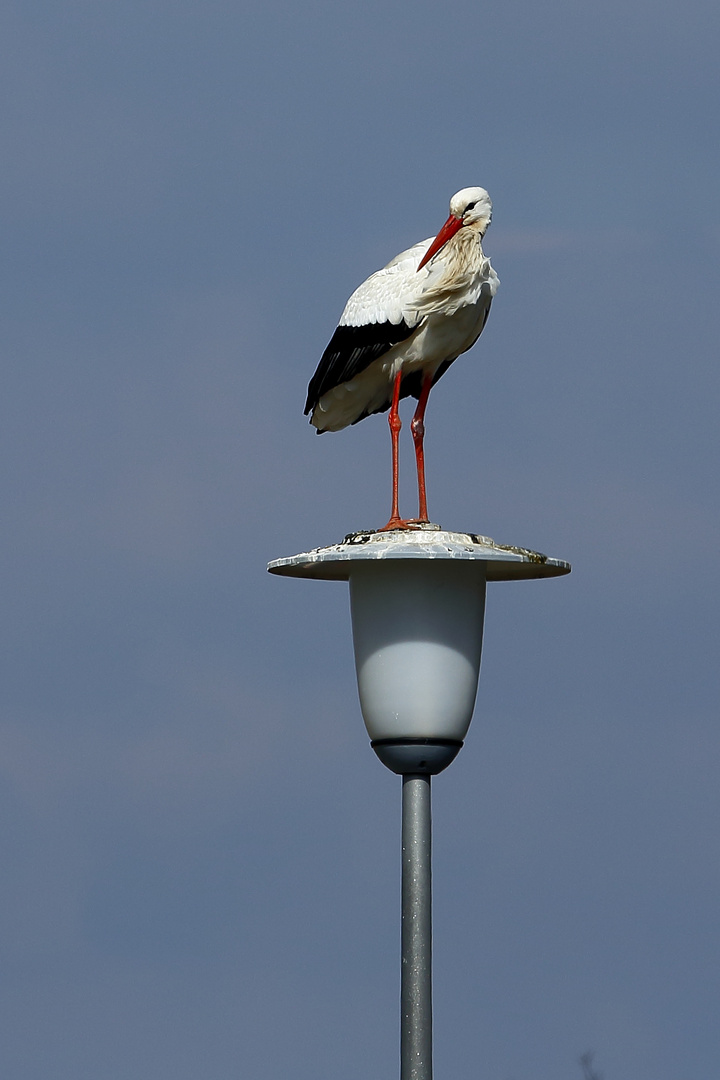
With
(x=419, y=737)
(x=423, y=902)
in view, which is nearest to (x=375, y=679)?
(x=419, y=737)

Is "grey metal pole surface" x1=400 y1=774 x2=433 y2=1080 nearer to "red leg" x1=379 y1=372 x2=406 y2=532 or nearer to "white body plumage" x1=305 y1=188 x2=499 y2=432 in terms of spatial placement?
"red leg" x1=379 y1=372 x2=406 y2=532

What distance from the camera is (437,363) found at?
10.4 m

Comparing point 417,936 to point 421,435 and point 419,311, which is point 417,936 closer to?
point 421,435

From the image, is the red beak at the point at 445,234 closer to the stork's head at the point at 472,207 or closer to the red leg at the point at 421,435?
the stork's head at the point at 472,207

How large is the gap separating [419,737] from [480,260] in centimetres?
310

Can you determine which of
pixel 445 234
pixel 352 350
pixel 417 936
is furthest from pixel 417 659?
pixel 445 234

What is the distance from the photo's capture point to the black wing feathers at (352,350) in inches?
398

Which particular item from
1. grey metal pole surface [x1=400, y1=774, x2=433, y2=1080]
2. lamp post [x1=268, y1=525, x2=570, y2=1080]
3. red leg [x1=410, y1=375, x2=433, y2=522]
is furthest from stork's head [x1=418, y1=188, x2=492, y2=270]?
grey metal pole surface [x1=400, y1=774, x2=433, y2=1080]

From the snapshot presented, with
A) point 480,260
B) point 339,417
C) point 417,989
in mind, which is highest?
point 480,260

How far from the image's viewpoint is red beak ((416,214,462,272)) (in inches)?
397

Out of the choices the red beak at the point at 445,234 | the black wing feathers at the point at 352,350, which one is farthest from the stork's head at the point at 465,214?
the black wing feathers at the point at 352,350

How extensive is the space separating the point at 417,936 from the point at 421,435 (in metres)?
3.31

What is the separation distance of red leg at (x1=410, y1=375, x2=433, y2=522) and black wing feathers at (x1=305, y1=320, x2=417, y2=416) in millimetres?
463

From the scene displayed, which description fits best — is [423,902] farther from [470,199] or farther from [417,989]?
[470,199]
